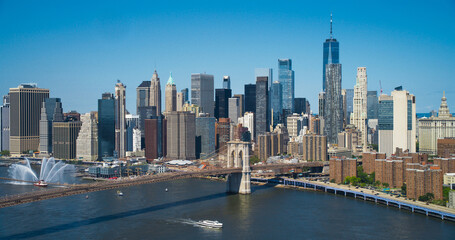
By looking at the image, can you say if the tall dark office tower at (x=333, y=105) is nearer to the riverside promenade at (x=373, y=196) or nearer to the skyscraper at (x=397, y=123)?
the skyscraper at (x=397, y=123)

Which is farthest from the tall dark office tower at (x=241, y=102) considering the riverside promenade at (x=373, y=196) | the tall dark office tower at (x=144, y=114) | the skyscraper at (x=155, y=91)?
the riverside promenade at (x=373, y=196)

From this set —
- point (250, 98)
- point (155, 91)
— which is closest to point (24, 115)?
point (155, 91)

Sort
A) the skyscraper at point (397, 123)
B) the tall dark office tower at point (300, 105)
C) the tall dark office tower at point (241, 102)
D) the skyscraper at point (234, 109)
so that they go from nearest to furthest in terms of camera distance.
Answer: the skyscraper at point (397, 123)
the skyscraper at point (234, 109)
the tall dark office tower at point (241, 102)
the tall dark office tower at point (300, 105)

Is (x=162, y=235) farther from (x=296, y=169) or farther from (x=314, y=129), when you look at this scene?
(x=314, y=129)

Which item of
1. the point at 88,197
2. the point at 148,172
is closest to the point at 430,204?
the point at 88,197

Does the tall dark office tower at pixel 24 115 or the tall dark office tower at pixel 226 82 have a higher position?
the tall dark office tower at pixel 226 82

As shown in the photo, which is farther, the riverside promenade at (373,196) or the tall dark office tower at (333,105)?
the tall dark office tower at (333,105)

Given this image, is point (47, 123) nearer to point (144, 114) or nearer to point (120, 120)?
point (120, 120)
